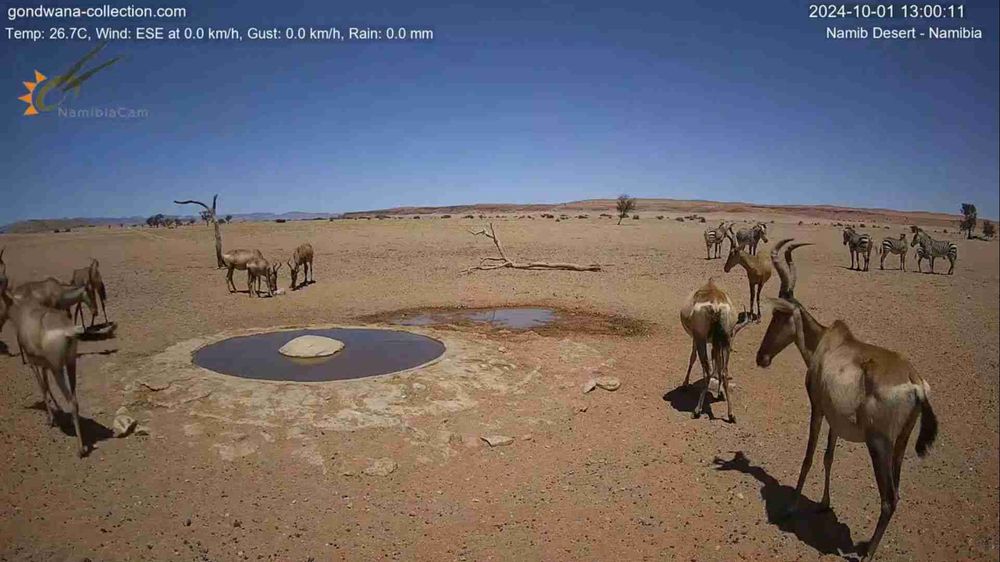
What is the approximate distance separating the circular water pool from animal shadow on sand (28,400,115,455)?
194cm

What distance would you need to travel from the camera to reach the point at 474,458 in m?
6.77

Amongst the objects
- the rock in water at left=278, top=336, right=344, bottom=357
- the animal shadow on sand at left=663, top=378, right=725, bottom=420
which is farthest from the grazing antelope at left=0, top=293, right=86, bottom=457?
the animal shadow on sand at left=663, top=378, right=725, bottom=420

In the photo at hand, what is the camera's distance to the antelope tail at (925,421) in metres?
4.52

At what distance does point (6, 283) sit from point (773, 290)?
687 inches

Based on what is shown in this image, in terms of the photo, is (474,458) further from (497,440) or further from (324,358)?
(324,358)

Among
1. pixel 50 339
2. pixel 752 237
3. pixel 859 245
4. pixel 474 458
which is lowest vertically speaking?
pixel 474 458

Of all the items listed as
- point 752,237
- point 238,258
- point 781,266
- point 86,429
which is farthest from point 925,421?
point 238,258

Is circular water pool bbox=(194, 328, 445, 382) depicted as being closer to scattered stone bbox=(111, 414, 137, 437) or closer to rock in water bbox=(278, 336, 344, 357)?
rock in water bbox=(278, 336, 344, 357)

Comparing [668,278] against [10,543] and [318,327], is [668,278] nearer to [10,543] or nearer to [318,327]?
[318,327]

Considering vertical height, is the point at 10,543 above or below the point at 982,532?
above

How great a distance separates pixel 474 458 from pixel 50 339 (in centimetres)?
505

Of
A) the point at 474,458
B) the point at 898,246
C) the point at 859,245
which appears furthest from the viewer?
the point at 898,246

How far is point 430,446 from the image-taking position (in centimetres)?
692

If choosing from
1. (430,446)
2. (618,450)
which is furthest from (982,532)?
(430,446)
